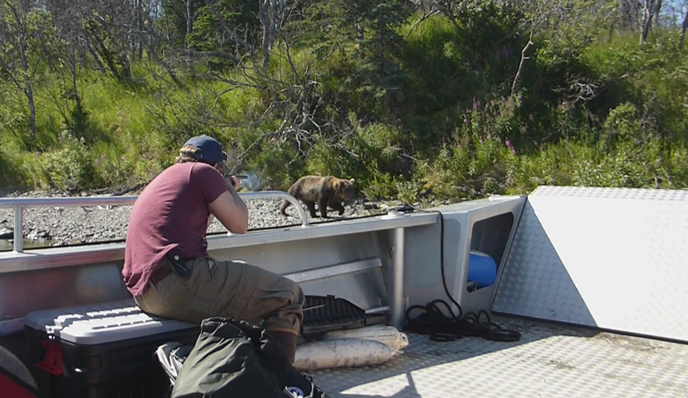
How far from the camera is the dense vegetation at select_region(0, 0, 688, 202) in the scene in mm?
11859

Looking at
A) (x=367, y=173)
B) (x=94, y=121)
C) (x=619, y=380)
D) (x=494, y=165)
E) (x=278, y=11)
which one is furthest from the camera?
(x=94, y=121)

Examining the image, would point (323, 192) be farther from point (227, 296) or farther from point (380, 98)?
point (227, 296)

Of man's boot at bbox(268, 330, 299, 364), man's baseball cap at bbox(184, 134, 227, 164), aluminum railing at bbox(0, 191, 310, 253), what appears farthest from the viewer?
man's baseball cap at bbox(184, 134, 227, 164)

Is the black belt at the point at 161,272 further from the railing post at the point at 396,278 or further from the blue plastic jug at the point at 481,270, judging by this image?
the blue plastic jug at the point at 481,270

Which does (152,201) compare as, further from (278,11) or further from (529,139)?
(278,11)

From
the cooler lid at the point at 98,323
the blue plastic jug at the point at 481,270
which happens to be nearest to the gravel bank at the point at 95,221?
the blue plastic jug at the point at 481,270

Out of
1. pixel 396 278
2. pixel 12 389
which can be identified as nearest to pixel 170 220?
pixel 12 389

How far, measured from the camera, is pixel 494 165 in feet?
40.0

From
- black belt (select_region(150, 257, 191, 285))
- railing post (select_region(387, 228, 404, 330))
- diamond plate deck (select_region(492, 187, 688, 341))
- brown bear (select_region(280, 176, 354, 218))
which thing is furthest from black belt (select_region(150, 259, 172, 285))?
brown bear (select_region(280, 176, 354, 218))

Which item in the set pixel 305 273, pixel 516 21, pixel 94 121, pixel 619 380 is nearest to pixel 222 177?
pixel 305 273

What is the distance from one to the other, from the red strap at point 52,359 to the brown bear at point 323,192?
782 cm

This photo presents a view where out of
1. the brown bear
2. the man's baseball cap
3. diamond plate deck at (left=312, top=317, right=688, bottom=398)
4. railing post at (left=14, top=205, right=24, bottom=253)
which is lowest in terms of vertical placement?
diamond plate deck at (left=312, top=317, right=688, bottom=398)

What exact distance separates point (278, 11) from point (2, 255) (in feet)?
54.1

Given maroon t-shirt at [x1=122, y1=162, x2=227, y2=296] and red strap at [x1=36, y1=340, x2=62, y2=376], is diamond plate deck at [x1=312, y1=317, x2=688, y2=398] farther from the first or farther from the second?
red strap at [x1=36, y1=340, x2=62, y2=376]
